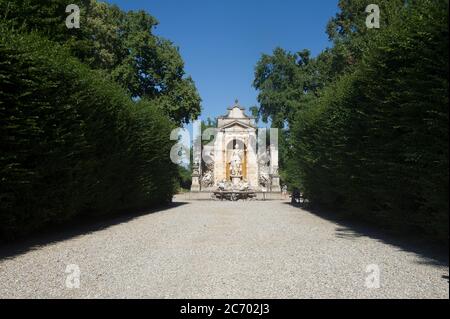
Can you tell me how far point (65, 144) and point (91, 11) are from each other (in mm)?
16765

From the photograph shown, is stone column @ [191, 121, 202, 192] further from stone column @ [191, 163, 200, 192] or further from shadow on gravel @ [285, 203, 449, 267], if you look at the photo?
shadow on gravel @ [285, 203, 449, 267]

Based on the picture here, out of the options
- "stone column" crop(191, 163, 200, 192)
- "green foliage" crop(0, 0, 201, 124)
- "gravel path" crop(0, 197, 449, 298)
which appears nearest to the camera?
"gravel path" crop(0, 197, 449, 298)

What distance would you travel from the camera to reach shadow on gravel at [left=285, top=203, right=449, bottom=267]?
7646 millimetres

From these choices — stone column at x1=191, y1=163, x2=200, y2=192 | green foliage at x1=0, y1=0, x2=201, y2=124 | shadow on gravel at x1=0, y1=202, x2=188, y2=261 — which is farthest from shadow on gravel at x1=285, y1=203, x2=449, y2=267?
stone column at x1=191, y1=163, x2=200, y2=192

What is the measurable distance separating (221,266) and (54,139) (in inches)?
209

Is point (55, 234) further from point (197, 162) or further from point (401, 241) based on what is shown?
point (197, 162)

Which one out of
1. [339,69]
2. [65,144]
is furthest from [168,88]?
[65,144]

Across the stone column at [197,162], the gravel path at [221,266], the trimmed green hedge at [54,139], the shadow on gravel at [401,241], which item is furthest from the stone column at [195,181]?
the gravel path at [221,266]

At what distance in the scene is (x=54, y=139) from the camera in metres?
9.69

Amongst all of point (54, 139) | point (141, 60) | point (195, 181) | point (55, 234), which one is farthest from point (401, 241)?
point (195, 181)

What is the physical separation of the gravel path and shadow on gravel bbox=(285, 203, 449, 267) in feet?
0.15

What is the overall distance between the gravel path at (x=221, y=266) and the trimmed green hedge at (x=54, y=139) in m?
1.01

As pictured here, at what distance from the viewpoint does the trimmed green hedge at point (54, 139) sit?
828 cm

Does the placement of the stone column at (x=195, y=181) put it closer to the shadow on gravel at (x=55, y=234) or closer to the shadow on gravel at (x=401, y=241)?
the shadow on gravel at (x=55, y=234)
